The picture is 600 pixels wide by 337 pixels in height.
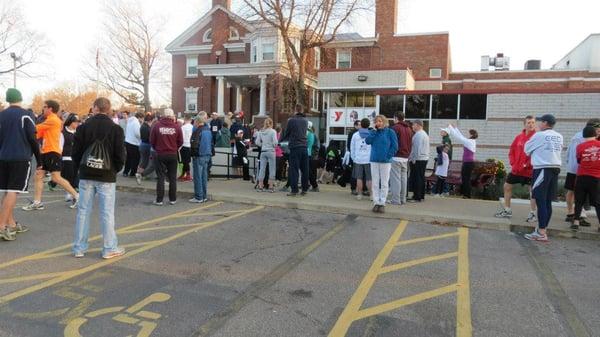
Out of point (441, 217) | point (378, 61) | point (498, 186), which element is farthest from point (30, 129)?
point (378, 61)

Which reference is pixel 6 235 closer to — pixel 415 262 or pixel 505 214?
pixel 415 262

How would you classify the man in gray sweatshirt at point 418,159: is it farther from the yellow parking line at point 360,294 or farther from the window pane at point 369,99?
the window pane at point 369,99

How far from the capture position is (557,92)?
14305 millimetres

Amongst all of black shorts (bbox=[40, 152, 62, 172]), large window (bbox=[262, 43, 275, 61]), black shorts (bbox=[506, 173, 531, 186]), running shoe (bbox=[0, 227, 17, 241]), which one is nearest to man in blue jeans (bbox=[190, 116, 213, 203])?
black shorts (bbox=[40, 152, 62, 172])

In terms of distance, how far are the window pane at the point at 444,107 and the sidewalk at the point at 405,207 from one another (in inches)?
255

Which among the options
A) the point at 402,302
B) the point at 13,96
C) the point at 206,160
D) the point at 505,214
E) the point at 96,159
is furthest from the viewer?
the point at 206,160

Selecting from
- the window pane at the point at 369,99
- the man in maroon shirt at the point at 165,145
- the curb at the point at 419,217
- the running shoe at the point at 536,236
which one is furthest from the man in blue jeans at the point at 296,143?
the window pane at the point at 369,99

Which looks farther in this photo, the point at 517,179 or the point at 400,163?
the point at 400,163

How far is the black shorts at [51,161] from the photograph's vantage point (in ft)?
25.1

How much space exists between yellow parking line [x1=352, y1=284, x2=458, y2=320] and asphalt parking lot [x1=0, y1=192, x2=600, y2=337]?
20mm

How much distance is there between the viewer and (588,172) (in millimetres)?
7188

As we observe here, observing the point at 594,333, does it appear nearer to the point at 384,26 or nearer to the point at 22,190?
the point at 22,190

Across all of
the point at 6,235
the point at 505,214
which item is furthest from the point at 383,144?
the point at 6,235

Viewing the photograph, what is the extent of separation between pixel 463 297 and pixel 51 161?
6.96m
